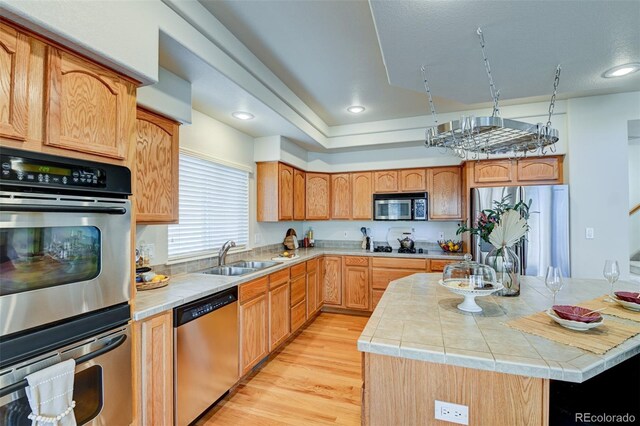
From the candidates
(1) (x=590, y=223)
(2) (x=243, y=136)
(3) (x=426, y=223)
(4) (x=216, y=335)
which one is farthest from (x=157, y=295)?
(1) (x=590, y=223)

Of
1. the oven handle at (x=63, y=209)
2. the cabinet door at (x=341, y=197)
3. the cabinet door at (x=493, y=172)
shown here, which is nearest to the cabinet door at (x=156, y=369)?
the oven handle at (x=63, y=209)

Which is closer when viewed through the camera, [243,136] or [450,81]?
[450,81]

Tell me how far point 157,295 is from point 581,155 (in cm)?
429

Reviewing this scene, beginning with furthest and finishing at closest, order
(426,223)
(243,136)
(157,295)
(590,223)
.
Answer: (426,223) < (243,136) < (590,223) < (157,295)

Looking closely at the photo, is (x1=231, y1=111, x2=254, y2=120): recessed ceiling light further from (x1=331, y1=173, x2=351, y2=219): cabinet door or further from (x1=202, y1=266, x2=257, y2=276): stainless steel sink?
(x1=331, y1=173, x2=351, y2=219): cabinet door

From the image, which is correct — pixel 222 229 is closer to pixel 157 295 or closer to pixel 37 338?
pixel 157 295

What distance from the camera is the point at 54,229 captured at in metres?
1.18

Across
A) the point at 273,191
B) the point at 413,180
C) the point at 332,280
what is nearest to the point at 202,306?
the point at 273,191

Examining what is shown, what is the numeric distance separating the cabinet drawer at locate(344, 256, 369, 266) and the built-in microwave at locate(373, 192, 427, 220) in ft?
2.25

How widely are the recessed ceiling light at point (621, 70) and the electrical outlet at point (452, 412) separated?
258 centimetres

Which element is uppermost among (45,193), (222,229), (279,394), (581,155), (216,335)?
(581,155)

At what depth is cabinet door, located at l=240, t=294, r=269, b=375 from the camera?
2.42m

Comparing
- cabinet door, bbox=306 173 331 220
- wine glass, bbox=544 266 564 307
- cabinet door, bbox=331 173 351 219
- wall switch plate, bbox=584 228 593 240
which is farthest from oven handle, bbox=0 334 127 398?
wall switch plate, bbox=584 228 593 240

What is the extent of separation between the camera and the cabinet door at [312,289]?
378 cm
